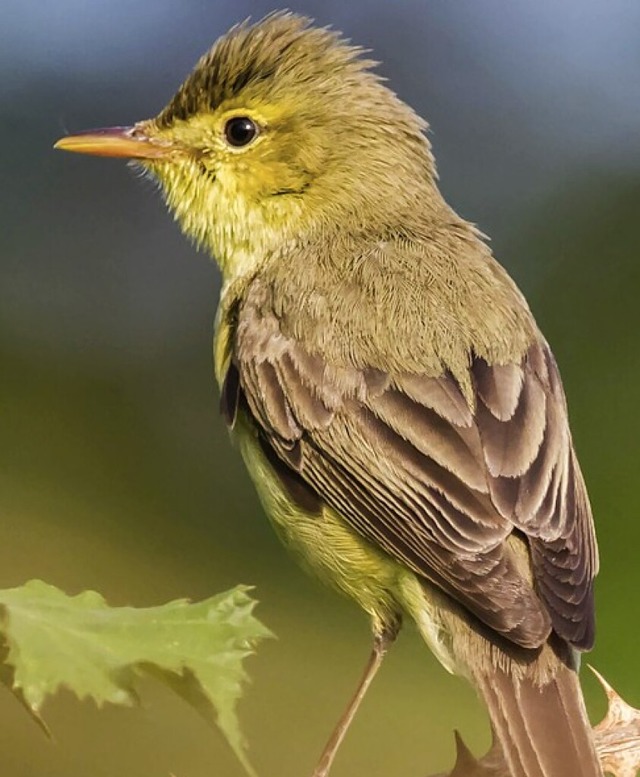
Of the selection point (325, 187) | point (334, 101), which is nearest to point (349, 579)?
point (325, 187)

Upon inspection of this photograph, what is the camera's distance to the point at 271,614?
A: 6441 millimetres

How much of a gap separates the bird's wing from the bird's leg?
0.26 metres

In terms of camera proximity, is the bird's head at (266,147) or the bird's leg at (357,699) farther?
the bird's head at (266,147)

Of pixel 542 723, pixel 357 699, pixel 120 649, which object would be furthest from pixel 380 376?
pixel 120 649

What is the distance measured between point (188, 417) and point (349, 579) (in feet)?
15.3

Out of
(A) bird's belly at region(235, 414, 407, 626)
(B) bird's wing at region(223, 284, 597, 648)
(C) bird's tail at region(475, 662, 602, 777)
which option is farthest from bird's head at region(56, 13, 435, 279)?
(C) bird's tail at region(475, 662, 602, 777)

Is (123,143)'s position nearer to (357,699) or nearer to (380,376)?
(380,376)

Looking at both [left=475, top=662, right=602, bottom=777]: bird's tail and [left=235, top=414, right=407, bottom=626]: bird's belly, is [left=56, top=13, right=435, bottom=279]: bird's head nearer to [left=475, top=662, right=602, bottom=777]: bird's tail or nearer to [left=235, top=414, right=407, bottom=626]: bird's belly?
[left=235, top=414, right=407, bottom=626]: bird's belly

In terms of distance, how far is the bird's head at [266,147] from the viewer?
10.6 ft

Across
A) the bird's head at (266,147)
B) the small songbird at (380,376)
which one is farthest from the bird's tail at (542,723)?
the bird's head at (266,147)

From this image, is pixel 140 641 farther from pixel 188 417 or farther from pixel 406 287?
pixel 188 417

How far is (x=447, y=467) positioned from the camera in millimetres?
2564

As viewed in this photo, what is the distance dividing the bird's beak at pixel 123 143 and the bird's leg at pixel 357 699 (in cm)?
125

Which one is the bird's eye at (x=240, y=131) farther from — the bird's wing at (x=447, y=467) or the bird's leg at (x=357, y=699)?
the bird's leg at (x=357, y=699)
